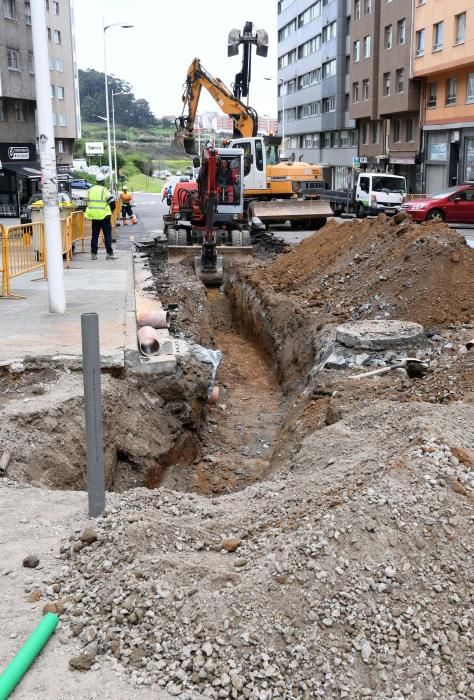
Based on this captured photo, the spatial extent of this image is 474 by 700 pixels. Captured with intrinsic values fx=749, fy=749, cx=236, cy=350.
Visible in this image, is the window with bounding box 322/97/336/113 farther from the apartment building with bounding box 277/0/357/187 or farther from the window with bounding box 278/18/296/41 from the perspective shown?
the window with bounding box 278/18/296/41

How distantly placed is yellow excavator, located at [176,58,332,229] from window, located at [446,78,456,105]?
477 inches

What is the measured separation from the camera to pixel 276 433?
9.45 meters

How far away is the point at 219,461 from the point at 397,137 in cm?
4373

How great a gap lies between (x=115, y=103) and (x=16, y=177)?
10199cm

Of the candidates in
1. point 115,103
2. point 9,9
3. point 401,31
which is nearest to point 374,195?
point 401,31

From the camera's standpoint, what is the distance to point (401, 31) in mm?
45438

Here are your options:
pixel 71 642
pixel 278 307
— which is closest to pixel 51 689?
pixel 71 642

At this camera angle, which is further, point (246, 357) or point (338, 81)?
point (338, 81)

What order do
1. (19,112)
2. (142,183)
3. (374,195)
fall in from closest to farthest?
(374,195)
(19,112)
(142,183)

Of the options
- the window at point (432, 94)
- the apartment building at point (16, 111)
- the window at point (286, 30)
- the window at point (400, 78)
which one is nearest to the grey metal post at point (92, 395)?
the apartment building at point (16, 111)

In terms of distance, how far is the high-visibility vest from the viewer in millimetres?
16078

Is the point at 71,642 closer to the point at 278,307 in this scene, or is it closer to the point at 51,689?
the point at 51,689

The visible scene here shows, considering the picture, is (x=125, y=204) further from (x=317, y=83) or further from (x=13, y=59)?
(x=317, y=83)

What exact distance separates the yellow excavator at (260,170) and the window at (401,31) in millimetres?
18079
